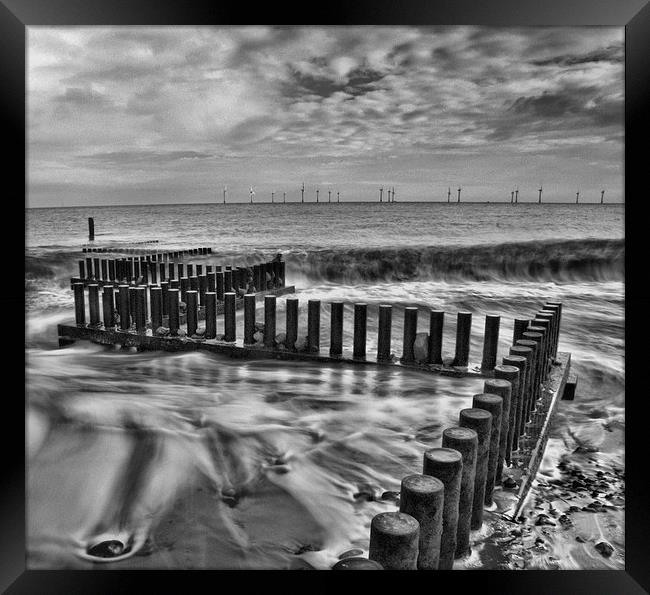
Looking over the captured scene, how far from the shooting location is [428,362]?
17.5 feet

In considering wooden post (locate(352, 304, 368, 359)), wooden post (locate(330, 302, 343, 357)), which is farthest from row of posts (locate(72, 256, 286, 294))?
wooden post (locate(352, 304, 368, 359))

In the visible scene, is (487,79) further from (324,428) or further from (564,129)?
(324,428)

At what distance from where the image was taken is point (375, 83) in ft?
150

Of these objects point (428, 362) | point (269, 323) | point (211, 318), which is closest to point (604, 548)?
point (428, 362)

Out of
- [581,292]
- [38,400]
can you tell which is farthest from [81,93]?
[38,400]

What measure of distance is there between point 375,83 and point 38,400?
4514 cm

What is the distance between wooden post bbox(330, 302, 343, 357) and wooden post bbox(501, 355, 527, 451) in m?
2.22

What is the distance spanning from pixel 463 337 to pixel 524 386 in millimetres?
1575

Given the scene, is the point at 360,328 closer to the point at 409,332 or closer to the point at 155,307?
the point at 409,332

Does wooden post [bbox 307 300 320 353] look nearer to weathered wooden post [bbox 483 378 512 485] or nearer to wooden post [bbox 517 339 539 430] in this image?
wooden post [bbox 517 339 539 430]

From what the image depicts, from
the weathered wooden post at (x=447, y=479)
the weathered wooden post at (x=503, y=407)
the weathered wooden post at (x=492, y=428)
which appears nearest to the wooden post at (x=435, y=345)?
the weathered wooden post at (x=503, y=407)

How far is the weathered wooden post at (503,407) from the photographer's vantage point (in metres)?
2.82
